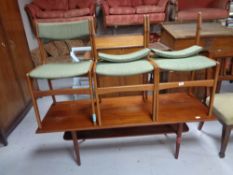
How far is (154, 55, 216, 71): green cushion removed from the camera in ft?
4.09

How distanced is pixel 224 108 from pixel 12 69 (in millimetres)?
2028

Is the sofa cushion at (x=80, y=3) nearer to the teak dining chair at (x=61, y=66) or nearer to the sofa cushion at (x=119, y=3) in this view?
the sofa cushion at (x=119, y=3)

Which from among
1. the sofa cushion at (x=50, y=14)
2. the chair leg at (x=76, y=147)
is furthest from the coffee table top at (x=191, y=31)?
the sofa cushion at (x=50, y=14)

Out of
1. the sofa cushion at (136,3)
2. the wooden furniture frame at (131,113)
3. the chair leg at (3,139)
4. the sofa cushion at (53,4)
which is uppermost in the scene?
the sofa cushion at (53,4)

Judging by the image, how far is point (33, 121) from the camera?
2.16 m

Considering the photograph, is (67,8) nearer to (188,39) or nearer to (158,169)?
(188,39)

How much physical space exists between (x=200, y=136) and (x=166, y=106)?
1.71 ft

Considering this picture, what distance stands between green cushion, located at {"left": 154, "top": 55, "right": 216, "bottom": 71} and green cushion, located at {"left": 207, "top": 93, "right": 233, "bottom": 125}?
1.25 ft

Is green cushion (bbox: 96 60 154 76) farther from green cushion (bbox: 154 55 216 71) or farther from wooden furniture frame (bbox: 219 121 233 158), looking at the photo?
wooden furniture frame (bbox: 219 121 233 158)

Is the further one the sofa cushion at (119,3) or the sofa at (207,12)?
the sofa cushion at (119,3)

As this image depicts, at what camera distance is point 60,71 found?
1.32 metres

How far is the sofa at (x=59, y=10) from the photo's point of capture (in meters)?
4.04

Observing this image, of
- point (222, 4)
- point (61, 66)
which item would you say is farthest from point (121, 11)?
point (61, 66)

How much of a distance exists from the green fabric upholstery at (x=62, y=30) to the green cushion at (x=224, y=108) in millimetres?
1157
